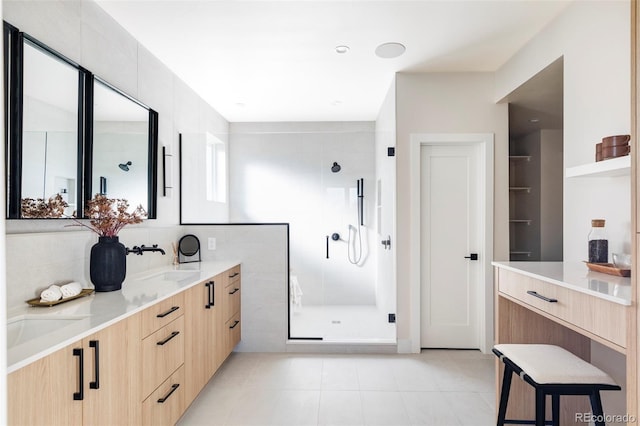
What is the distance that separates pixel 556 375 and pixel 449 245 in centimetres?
210

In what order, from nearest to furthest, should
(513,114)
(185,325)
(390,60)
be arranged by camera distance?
1. (185,325)
2. (390,60)
3. (513,114)

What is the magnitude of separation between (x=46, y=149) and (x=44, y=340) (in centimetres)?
107

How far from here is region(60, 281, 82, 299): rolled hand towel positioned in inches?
71.8

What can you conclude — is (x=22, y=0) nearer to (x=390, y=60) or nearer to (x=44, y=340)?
(x=44, y=340)

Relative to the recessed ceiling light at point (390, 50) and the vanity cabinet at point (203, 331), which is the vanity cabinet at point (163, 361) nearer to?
the vanity cabinet at point (203, 331)

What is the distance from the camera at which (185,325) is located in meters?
2.21

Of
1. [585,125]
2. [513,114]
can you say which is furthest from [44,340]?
[513,114]

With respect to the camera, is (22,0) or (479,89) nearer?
(22,0)

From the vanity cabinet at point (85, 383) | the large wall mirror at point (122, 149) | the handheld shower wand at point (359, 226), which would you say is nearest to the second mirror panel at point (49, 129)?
the large wall mirror at point (122, 149)

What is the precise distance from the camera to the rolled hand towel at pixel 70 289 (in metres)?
1.82

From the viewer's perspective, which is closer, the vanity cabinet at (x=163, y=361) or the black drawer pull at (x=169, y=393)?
the vanity cabinet at (x=163, y=361)

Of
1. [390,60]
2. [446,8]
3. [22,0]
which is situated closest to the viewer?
[22,0]

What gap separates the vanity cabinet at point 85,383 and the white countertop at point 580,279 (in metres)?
1.82

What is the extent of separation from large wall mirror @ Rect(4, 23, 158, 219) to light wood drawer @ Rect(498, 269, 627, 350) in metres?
2.39
